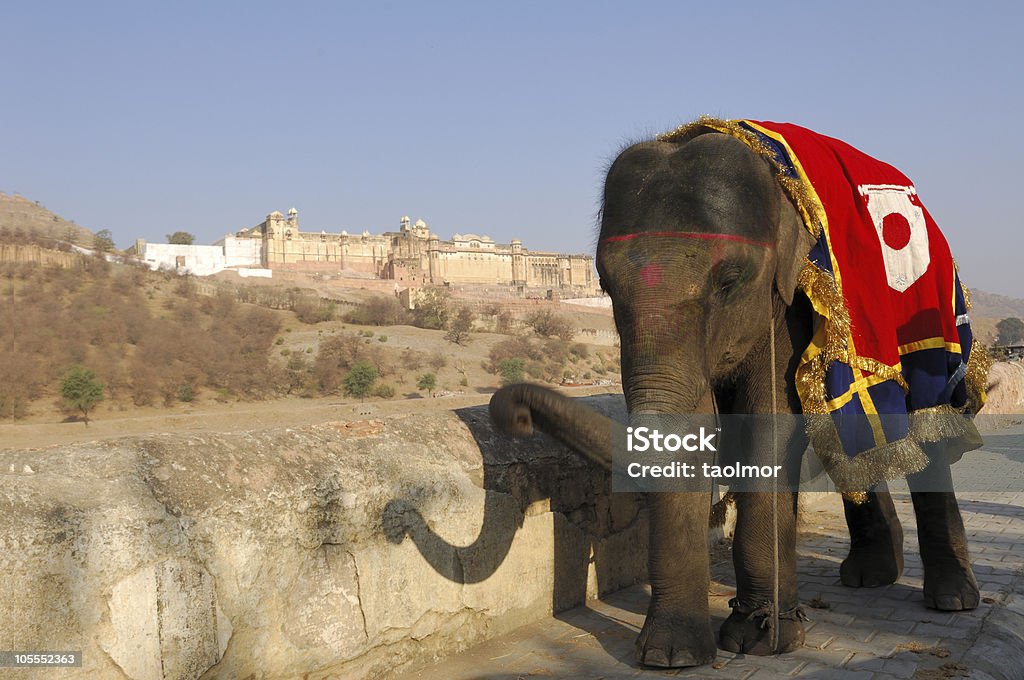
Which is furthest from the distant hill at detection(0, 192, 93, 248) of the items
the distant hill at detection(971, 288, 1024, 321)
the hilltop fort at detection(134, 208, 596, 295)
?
the distant hill at detection(971, 288, 1024, 321)

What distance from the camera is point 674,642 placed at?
11.3 ft

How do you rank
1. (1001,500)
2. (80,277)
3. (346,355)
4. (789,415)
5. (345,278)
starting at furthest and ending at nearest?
(345,278) → (80,277) → (346,355) → (1001,500) → (789,415)

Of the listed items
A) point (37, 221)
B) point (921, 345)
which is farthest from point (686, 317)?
point (37, 221)

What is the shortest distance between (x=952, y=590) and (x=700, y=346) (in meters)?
2.05

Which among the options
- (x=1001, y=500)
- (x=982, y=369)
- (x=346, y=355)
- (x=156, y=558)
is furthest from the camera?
(x=346, y=355)

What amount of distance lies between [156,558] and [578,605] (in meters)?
2.32

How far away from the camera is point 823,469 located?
4.15 m

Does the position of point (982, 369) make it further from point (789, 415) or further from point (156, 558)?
A: point (156, 558)

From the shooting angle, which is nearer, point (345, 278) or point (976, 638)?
point (976, 638)

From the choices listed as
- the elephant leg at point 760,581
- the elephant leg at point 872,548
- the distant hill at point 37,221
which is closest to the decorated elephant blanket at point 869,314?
the elephant leg at point 760,581

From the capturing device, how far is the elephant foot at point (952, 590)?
4273mm

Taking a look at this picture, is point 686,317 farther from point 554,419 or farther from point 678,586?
point 678,586

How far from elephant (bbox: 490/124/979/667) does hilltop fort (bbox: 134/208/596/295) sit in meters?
78.7

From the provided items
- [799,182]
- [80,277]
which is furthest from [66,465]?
[80,277]
